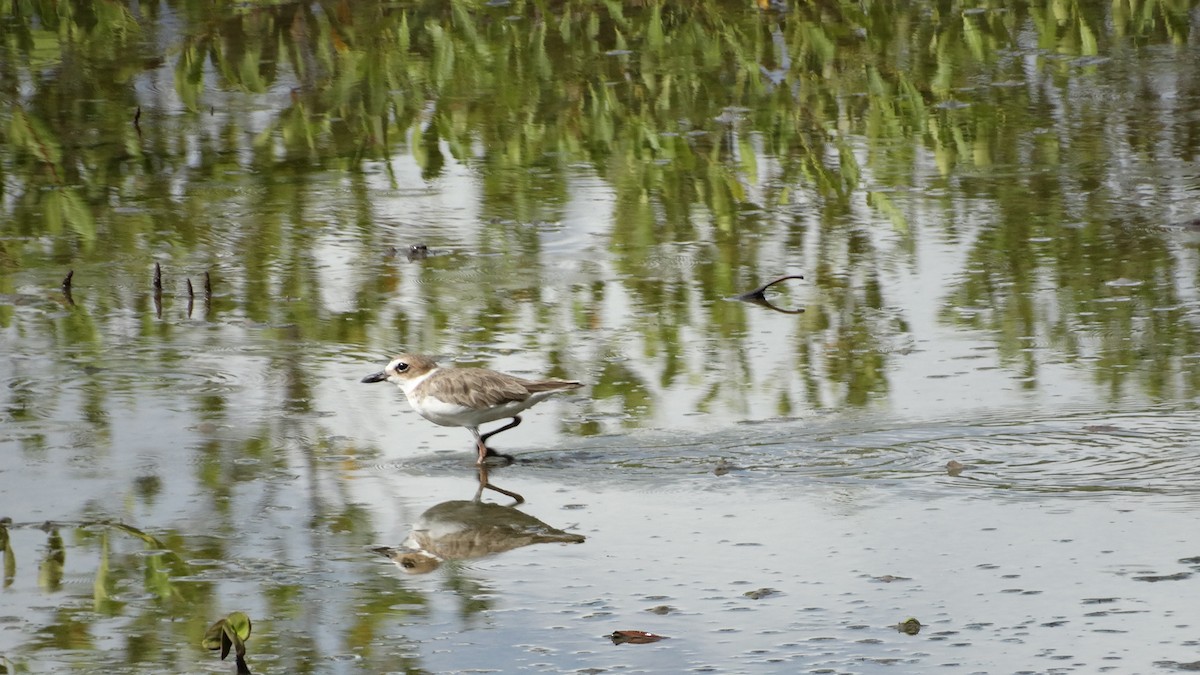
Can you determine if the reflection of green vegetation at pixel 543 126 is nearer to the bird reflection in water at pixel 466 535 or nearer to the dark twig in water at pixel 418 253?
the dark twig in water at pixel 418 253

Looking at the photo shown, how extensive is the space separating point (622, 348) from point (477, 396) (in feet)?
4.13

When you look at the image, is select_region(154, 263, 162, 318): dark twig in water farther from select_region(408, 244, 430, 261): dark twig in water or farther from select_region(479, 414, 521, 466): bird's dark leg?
select_region(479, 414, 521, 466): bird's dark leg

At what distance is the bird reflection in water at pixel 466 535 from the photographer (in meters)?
5.44

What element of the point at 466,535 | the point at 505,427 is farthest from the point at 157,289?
the point at 466,535

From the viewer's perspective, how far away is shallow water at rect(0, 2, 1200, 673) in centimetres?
496

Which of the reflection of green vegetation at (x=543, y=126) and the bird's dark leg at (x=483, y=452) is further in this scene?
the reflection of green vegetation at (x=543, y=126)

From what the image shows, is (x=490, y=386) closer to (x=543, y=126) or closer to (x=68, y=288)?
(x=68, y=288)

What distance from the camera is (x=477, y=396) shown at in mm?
6270

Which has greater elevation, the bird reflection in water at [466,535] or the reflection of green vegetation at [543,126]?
the reflection of green vegetation at [543,126]

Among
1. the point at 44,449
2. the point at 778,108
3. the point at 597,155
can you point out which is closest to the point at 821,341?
the point at 44,449

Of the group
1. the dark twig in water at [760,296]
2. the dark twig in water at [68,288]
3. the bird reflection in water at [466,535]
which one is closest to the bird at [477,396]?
the bird reflection in water at [466,535]

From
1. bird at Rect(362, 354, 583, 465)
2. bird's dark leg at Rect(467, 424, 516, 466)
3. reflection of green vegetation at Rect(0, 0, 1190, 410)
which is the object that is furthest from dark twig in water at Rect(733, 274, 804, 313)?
bird's dark leg at Rect(467, 424, 516, 466)

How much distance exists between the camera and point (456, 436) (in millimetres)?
6844

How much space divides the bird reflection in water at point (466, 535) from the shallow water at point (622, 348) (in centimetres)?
2
